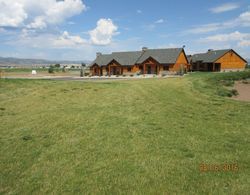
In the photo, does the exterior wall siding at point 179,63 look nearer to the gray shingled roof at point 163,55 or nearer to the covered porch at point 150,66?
the gray shingled roof at point 163,55

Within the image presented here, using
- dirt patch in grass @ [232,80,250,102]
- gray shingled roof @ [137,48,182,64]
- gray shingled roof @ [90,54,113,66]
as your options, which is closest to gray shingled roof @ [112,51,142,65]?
gray shingled roof @ [137,48,182,64]

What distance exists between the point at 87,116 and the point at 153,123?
11.9 ft

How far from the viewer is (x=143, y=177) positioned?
24.5ft

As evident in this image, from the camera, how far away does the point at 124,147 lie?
32.0 ft

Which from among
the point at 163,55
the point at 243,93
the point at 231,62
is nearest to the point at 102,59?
the point at 163,55

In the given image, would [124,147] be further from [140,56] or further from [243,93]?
[140,56]

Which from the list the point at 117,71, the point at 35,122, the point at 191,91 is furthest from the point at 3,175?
the point at 117,71

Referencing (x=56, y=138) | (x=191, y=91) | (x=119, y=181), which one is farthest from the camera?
(x=191, y=91)

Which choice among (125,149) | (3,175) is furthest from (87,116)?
Result: (3,175)

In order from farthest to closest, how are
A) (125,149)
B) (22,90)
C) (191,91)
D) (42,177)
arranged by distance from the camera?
1. (22,90)
2. (191,91)
3. (125,149)
4. (42,177)

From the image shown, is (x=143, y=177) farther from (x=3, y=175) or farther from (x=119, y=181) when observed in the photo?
(x=3, y=175)

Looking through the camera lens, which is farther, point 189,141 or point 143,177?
point 189,141

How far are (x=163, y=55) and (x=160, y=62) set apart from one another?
2.81 m

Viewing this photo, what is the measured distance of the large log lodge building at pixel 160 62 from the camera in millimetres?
58875
